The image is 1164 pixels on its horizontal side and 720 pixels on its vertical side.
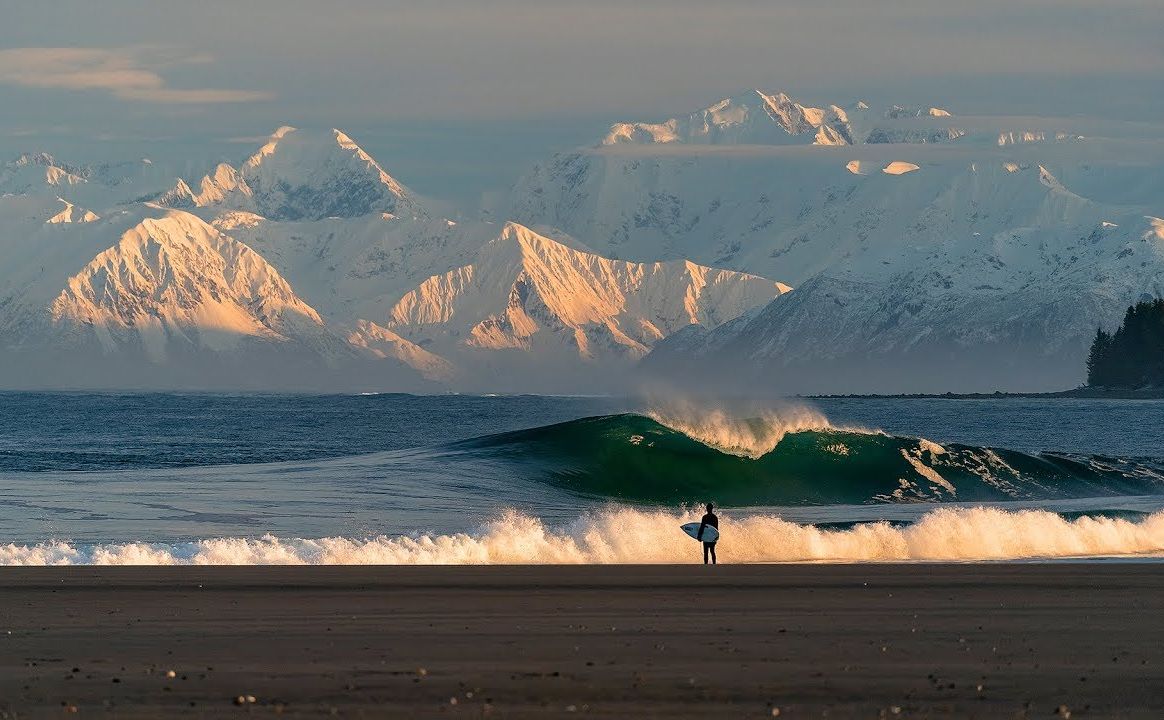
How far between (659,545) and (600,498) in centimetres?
2454

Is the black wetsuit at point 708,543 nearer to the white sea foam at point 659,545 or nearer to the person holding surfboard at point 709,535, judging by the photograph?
the person holding surfboard at point 709,535

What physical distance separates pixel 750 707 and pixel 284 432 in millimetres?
133935

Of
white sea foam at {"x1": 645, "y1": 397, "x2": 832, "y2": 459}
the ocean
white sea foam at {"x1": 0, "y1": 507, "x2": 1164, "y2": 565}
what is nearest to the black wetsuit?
white sea foam at {"x1": 0, "y1": 507, "x2": 1164, "y2": 565}

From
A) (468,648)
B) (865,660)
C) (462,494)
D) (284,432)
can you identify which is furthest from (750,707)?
(284,432)

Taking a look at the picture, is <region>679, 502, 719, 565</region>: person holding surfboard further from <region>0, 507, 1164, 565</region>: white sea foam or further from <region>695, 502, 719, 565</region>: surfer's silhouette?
<region>0, 507, 1164, 565</region>: white sea foam

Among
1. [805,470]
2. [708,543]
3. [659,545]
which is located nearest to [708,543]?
[708,543]

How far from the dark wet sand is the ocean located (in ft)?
22.9

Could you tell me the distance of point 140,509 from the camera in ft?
177

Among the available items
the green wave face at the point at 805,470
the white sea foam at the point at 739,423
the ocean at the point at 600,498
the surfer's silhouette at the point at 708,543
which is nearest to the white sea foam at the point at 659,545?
the ocean at the point at 600,498

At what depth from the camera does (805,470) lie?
250ft

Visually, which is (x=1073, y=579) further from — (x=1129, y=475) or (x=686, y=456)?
(x=1129, y=475)

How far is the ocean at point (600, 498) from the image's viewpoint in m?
44.0

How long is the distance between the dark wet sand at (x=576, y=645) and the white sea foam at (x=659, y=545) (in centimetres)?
419

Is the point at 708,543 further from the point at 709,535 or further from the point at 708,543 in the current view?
the point at 709,535
